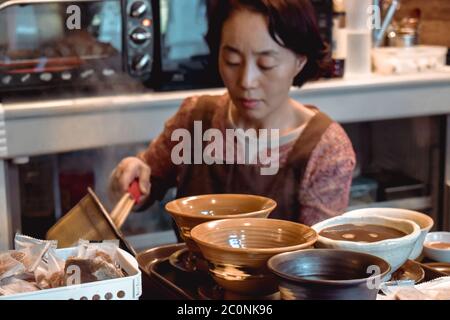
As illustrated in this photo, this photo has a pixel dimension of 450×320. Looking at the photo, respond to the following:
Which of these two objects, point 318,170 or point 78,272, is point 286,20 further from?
point 78,272

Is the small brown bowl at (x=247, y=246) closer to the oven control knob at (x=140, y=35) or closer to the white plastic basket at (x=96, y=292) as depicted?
the white plastic basket at (x=96, y=292)

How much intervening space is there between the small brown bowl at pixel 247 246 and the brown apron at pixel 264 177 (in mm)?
645

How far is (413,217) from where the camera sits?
3.40 feet

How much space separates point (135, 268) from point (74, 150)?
122cm

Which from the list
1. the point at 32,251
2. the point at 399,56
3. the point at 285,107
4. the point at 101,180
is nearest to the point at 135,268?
the point at 32,251

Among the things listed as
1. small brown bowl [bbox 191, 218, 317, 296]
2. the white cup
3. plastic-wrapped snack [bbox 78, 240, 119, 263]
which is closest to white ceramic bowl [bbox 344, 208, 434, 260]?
small brown bowl [bbox 191, 218, 317, 296]

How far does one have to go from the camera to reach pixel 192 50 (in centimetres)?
213

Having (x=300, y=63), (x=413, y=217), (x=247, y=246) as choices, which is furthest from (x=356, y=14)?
(x=247, y=246)

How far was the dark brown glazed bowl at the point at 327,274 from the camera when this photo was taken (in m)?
0.75

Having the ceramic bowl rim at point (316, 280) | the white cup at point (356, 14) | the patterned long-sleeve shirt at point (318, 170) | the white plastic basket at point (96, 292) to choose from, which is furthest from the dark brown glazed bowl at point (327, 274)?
the white cup at point (356, 14)

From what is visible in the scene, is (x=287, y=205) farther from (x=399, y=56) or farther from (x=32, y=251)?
(x=399, y=56)

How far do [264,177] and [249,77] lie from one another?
8.8 inches
